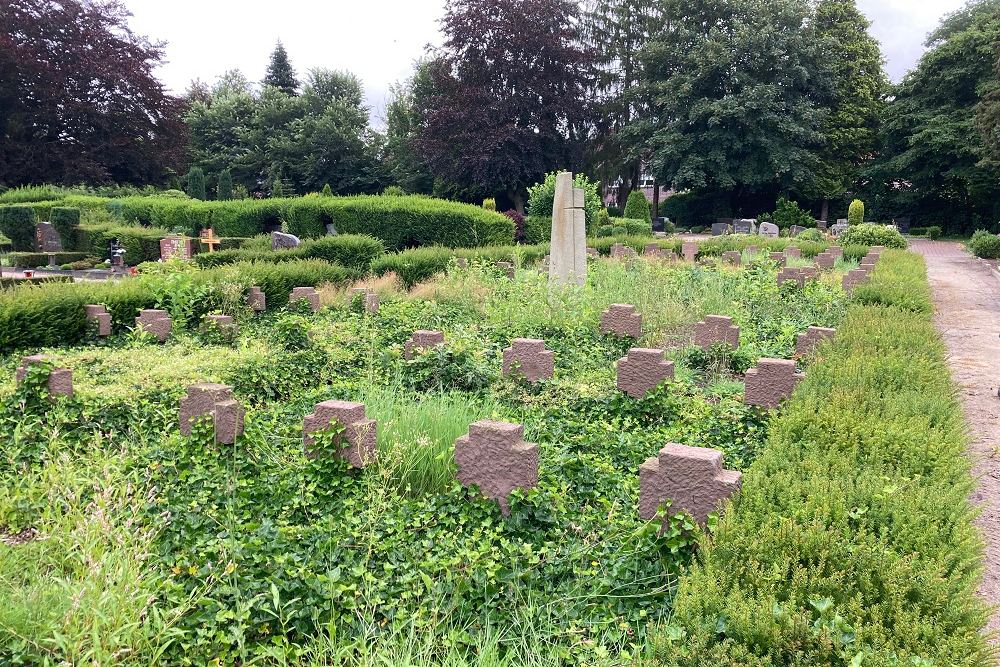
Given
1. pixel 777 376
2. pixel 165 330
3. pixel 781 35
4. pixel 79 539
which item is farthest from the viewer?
pixel 781 35

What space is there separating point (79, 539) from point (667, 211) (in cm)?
3824

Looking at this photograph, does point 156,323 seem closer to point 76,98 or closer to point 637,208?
point 637,208

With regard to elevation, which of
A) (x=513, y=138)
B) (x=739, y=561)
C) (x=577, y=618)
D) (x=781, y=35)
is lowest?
(x=577, y=618)

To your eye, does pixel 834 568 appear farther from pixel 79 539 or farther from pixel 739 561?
pixel 79 539

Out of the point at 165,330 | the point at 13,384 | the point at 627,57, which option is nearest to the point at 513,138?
the point at 627,57

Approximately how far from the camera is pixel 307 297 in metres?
7.66

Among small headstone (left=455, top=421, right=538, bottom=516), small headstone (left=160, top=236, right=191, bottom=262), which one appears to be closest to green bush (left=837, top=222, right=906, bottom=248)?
small headstone (left=160, top=236, right=191, bottom=262)

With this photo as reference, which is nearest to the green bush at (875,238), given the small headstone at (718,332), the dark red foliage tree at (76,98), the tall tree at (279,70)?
the small headstone at (718,332)

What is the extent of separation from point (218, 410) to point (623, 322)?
3.61m

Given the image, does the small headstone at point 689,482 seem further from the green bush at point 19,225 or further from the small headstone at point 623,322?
the green bush at point 19,225

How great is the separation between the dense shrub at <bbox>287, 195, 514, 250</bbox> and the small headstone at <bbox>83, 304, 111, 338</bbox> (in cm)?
1033

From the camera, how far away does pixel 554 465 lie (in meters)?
3.33

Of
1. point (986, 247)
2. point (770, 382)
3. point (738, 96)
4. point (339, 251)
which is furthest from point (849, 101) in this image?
point (770, 382)

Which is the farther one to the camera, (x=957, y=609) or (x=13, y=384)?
(x=13, y=384)
